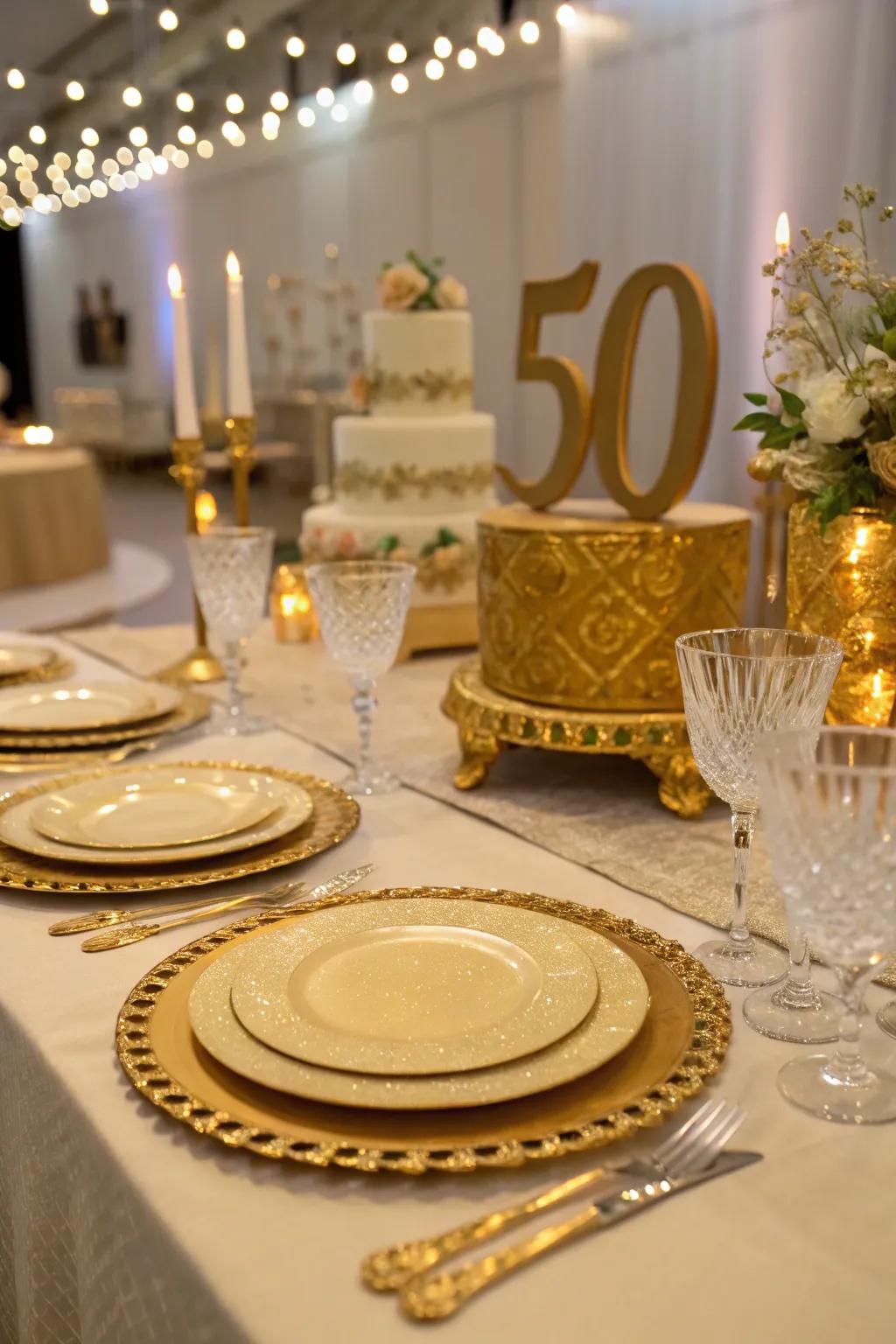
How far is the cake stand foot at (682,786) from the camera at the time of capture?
4.75ft

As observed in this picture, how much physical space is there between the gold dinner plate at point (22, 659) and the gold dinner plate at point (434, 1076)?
4.05 feet

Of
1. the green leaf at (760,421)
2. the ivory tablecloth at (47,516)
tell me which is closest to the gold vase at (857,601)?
the green leaf at (760,421)

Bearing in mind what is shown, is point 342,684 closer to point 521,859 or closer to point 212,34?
point 521,859

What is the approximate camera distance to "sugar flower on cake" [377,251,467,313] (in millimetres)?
2719

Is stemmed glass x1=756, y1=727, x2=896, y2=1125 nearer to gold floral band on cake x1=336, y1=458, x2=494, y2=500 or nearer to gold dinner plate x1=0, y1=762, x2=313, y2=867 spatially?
gold dinner plate x1=0, y1=762, x2=313, y2=867

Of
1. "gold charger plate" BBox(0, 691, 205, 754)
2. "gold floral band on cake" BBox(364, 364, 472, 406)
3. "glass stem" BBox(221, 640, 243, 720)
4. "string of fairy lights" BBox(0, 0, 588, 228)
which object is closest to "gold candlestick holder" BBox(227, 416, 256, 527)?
"glass stem" BBox(221, 640, 243, 720)

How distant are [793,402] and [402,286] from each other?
1.57m

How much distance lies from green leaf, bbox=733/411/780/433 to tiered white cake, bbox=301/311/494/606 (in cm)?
126

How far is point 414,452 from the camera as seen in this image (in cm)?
271

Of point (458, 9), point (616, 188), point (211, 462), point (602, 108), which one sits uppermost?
point (458, 9)

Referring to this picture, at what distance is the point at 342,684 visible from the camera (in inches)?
85.4

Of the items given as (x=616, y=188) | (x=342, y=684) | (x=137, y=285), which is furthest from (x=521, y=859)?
(x=137, y=285)

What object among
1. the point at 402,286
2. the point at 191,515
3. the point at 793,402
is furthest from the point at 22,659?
the point at 793,402

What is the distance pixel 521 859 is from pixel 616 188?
5.33 meters
